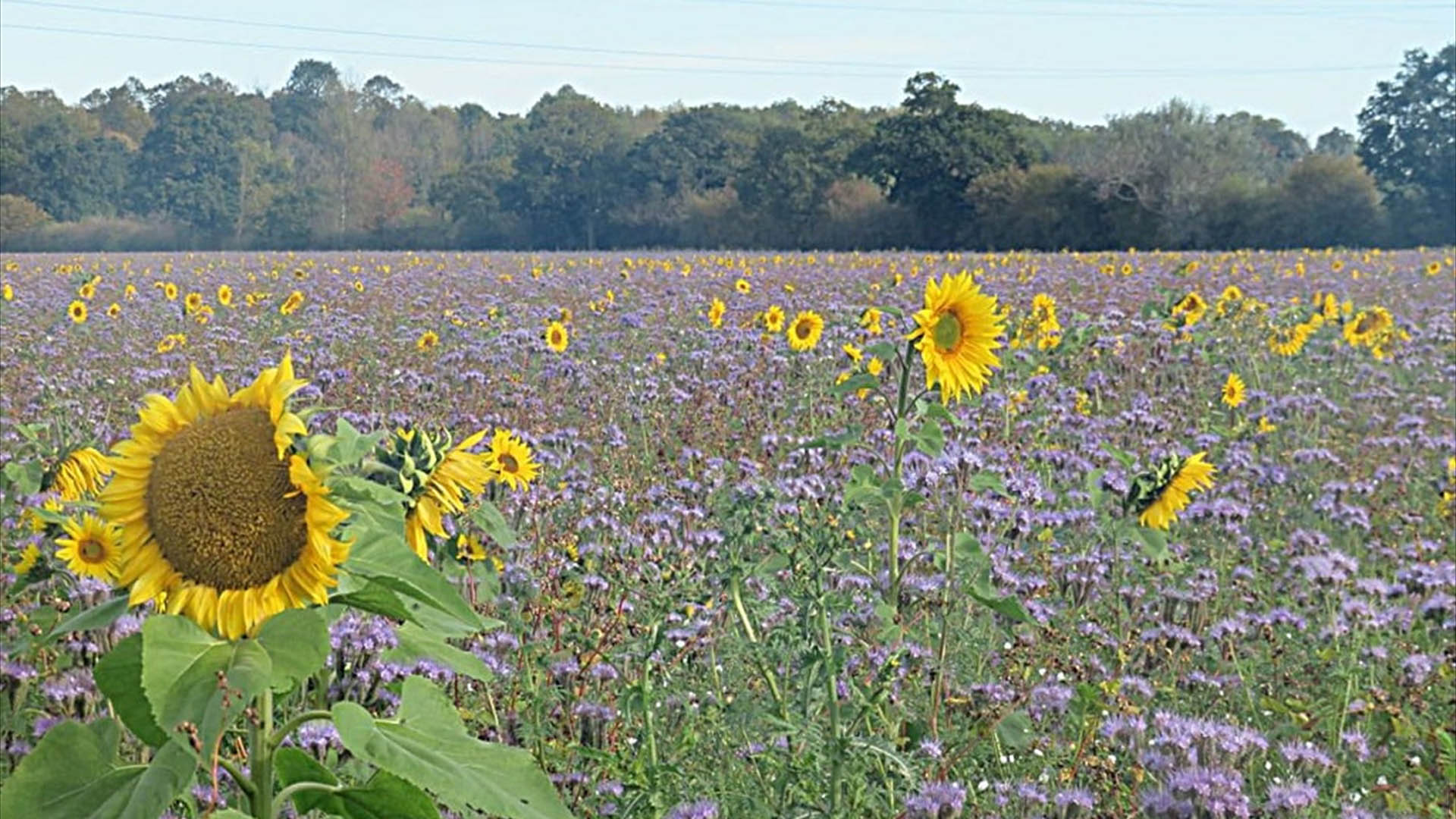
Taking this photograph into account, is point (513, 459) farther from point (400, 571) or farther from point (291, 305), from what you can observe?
point (291, 305)

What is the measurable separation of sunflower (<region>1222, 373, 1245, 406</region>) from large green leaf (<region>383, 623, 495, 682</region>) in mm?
6177

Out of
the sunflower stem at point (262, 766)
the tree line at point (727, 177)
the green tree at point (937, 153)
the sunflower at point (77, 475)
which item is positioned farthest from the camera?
Result: the green tree at point (937, 153)

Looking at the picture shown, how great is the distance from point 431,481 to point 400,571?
62 cm

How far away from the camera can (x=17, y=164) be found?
A: 65562 mm

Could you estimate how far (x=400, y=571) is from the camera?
1649 mm

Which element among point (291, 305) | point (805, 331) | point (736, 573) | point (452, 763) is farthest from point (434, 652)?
point (291, 305)

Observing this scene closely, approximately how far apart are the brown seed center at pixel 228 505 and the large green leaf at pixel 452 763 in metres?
0.20

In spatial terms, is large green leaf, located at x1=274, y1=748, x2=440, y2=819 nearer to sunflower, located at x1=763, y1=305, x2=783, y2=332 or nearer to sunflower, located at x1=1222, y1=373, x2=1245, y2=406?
sunflower, located at x1=1222, y1=373, x2=1245, y2=406

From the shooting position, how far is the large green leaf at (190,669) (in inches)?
58.0

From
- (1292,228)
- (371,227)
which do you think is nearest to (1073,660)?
(1292,228)

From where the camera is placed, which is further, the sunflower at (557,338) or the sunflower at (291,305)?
the sunflower at (291,305)

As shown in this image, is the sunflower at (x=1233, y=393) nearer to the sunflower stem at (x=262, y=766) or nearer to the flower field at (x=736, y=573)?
the flower field at (x=736, y=573)

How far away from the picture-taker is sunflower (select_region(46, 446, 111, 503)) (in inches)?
140

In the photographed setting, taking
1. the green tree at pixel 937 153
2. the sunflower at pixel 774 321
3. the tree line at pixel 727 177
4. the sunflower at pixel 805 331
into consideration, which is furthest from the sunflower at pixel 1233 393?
the green tree at pixel 937 153
